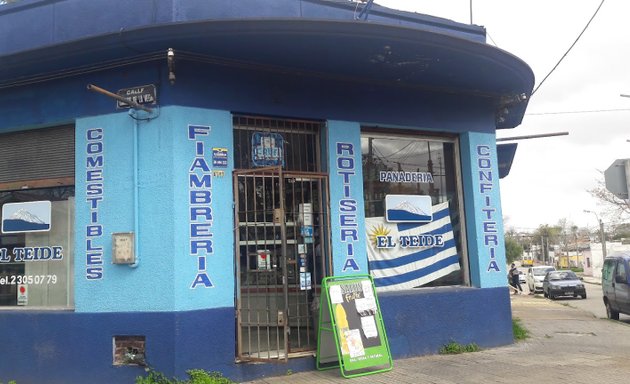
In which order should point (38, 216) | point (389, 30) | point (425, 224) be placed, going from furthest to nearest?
point (425, 224)
point (38, 216)
point (389, 30)

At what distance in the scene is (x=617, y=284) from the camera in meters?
15.0

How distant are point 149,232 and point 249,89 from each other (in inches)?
92.2

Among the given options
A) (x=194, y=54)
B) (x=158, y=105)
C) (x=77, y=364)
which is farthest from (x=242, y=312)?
(x=194, y=54)

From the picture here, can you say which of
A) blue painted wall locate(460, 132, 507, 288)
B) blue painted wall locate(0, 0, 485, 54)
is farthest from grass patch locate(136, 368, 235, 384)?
blue painted wall locate(460, 132, 507, 288)

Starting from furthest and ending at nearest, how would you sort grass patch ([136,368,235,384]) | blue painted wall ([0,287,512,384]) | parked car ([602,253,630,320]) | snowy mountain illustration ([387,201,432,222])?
parked car ([602,253,630,320])
snowy mountain illustration ([387,201,432,222])
blue painted wall ([0,287,512,384])
grass patch ([136,368,235,384])

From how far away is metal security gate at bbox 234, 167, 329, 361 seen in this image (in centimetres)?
724

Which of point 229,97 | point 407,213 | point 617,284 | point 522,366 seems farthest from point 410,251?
point 617,284

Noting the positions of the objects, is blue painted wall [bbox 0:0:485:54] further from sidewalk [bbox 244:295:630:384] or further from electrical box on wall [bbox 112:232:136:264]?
sidewalk [bbox 244:295:630:384]

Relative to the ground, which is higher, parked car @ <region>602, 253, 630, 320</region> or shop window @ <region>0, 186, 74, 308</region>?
shop window @ <region>0, 186, 74, 308</region>

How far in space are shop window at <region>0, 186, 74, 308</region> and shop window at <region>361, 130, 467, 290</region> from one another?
4358 mm

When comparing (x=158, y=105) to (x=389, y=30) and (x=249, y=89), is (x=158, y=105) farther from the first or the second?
(x=389, y=30)

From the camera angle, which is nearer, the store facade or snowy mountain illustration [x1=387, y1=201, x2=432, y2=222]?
the store facade

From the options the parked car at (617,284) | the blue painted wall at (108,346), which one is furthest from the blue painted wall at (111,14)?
the parked car at (617,284)

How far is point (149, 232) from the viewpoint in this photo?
6.90m
